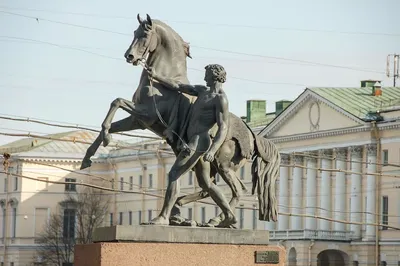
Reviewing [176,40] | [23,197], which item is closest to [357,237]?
[23,197]

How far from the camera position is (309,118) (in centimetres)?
8888

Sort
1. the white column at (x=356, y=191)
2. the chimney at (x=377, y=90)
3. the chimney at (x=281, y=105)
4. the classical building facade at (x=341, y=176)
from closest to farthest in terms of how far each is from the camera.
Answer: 1. the classical building facade at (x=341, y=176)
2. the white column at (x=356, y=191)
3. the chimney at (x=377, y=90)
4. the chimney at (x=281, y=105)

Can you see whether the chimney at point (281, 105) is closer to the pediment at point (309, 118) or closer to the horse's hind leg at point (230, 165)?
the pediment at point (309, 118)

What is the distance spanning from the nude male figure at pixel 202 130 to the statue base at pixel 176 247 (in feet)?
1.07

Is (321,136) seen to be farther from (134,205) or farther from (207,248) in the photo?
(207,248)

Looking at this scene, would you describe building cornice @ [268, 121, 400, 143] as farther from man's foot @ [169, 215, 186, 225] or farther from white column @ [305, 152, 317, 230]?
man's foot @ [169, 215, 186, 225]

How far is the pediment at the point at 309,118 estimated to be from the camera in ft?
284

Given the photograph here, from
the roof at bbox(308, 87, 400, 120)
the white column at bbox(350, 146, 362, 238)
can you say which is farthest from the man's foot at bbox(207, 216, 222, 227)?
the white column at bbox(350, 146, 362, 238)

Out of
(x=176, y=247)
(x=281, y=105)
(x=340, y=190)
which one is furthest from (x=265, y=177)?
(x=281, y=105)

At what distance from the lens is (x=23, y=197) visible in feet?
393

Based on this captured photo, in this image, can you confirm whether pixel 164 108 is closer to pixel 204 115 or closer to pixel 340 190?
pixel 204 115

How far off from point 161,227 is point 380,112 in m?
65.7

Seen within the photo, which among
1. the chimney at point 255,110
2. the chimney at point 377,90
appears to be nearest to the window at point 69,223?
the chimney at point 255,110

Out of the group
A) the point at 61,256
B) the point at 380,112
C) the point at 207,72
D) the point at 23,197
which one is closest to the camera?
the point at 207,72
